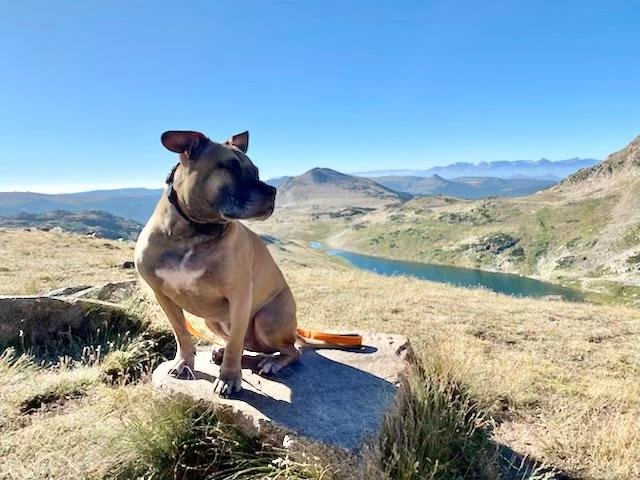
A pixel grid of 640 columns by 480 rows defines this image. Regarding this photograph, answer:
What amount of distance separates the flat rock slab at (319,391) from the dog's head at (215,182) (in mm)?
1797

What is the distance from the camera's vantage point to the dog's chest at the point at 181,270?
4352 millimetres

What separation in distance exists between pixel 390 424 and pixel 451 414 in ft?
3.05

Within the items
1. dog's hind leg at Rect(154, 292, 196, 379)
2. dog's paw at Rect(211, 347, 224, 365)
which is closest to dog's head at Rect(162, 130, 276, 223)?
dog's hind leg at Rect(154, 292, 196, 379)

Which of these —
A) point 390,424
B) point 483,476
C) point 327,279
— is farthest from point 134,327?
point 327,279

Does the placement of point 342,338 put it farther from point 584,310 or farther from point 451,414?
point 584,310

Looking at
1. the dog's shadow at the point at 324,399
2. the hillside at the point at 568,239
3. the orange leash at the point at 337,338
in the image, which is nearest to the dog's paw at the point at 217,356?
the dog's shadow at the point at 324,399

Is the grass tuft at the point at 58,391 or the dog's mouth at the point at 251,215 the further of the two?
the grass tuft at the point at 58,391

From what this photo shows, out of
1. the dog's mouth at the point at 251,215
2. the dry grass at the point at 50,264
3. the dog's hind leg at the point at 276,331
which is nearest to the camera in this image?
the dog's mouth at the point at 251,215

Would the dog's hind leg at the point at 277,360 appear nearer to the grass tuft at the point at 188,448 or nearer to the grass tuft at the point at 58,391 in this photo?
the grass tuft at the point at 188,448

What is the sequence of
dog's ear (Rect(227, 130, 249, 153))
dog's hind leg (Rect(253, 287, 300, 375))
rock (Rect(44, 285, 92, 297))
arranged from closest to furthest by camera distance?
1. dog's ear (Rect(227, 130, 249, 153))
2. dog's hind leg (Rect(253, 287, 300, 375))
3. rock (Rect(44, 285, 92, 297))

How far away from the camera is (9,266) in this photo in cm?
1964

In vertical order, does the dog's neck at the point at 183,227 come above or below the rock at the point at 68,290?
above

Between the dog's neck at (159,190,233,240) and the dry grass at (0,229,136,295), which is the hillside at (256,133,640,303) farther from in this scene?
the dog's neck at (159,190,233,240)

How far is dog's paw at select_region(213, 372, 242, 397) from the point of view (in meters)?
4.70
